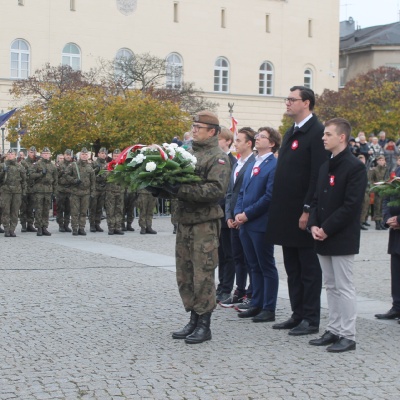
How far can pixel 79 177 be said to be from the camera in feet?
71.1

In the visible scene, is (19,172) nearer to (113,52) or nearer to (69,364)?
(69,364)

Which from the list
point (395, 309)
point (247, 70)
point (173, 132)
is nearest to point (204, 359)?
point (395, 309)

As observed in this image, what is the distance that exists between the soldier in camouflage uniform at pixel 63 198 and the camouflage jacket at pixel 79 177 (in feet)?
0.60

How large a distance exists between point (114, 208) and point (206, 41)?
1573 inches

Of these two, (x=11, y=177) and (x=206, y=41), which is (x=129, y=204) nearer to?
(x=11, y=177)

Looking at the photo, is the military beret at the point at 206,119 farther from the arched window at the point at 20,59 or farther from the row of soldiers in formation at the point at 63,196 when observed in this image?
the arched window at the point at 20,59

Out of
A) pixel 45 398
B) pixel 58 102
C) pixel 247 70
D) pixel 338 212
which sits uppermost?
pixel 247 70

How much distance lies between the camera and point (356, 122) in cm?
5628

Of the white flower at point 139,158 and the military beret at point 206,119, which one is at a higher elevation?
the military beret at point 206,119

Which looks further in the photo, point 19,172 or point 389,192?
point 19,172

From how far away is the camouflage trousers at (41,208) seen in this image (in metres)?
21.0

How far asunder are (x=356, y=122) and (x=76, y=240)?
39.1m

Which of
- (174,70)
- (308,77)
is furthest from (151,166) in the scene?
(308,77)

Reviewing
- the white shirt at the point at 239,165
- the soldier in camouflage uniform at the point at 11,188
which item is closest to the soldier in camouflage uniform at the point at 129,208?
the soldier in camouflage uniform at the point at 11,188
